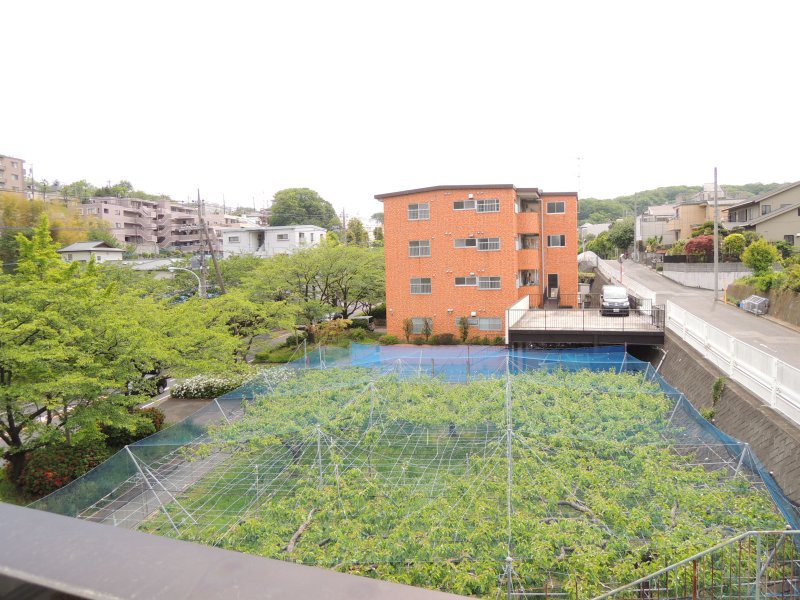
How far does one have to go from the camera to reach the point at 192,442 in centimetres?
1009

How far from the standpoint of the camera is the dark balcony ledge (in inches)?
30.1

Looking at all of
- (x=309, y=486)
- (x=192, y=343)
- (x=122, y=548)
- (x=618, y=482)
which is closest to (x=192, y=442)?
(x=309, y=486)

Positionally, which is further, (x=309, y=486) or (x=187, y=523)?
(x=309, y=486)

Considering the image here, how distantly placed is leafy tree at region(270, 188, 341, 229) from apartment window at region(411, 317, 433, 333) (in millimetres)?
47005

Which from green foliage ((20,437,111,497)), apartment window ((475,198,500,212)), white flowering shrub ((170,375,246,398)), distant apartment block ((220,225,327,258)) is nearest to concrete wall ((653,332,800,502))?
apartment window ((475,198,500,212))

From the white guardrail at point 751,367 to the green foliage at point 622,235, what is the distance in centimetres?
4495

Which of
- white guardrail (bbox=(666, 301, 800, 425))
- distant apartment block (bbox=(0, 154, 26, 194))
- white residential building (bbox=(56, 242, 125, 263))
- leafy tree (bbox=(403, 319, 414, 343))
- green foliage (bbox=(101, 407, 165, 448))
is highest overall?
distant apartment block (bbox=(0, 154, 26, 194))

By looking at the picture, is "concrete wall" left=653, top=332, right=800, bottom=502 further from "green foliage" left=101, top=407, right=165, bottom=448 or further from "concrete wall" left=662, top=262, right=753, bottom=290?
"concrete wall" left=662, top=262, right=753, bottom=290

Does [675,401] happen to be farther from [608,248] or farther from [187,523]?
[608,248]

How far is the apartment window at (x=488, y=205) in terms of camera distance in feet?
76.9

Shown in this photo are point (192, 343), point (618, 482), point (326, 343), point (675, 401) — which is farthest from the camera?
point (326, 343)

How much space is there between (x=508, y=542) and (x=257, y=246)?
43.7 metres

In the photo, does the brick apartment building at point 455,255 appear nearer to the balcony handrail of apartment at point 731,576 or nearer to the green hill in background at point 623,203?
the balcony handrail of apartment at point 731,576

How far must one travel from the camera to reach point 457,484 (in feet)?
25.1
